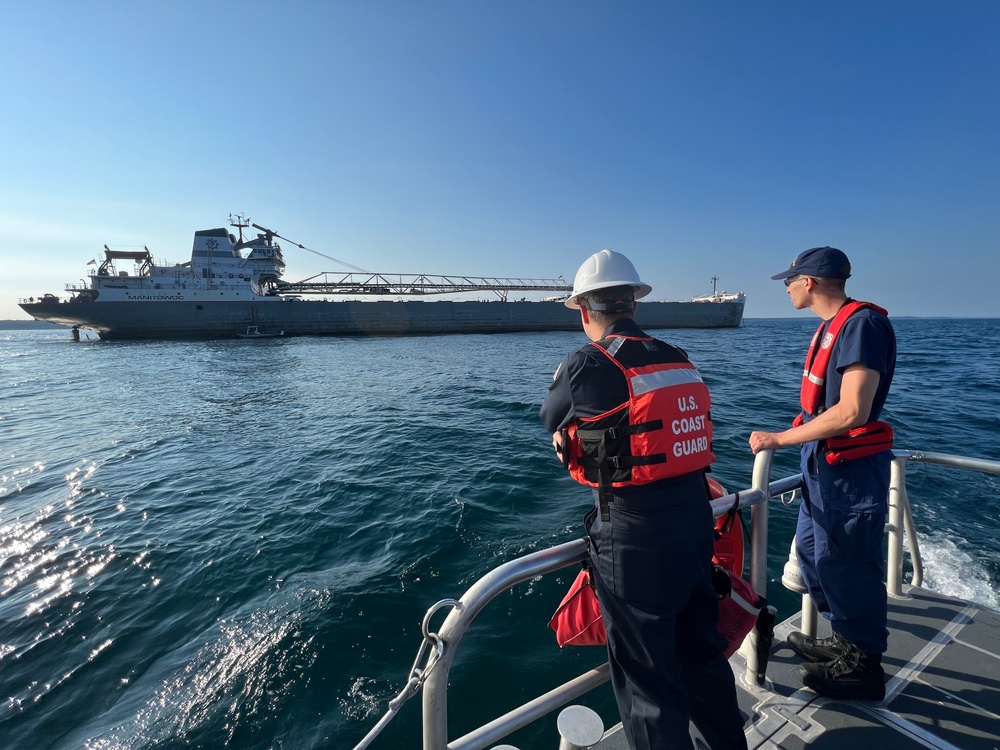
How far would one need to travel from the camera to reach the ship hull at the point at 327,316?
134ft

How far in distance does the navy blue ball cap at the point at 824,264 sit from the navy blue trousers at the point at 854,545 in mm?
1001

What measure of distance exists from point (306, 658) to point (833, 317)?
15.8ft

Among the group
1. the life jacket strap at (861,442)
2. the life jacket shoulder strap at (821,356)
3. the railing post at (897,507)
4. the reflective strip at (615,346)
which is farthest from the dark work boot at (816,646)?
the reflective strip at (615,346)

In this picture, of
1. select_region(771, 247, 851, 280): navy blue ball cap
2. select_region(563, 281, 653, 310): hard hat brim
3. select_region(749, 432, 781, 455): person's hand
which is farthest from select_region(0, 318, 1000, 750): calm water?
select_region(771, 247, 851, 280): navy blue ball cap

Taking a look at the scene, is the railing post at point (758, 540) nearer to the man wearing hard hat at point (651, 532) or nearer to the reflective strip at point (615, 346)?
the man wearing hard hat at point (651, 532)

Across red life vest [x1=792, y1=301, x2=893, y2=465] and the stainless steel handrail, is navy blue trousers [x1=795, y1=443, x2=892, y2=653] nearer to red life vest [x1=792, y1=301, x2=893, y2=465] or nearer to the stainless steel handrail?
red life vest [x1=792, y1=301, x2=893, y2=465]

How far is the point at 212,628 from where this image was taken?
413 centimetres

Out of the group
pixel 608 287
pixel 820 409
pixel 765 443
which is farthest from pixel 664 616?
pixel 820 409

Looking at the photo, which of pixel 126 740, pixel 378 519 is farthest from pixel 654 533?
pixel 378 519

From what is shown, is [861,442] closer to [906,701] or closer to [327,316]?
[906,701]

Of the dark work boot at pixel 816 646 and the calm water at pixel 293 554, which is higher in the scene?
the dark work boot at pixel 816 646

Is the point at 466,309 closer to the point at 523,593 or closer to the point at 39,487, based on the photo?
the point at 39,487

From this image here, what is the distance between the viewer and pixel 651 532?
1.54 meters

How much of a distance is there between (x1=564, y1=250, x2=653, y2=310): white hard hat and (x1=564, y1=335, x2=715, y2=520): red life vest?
321 mm
